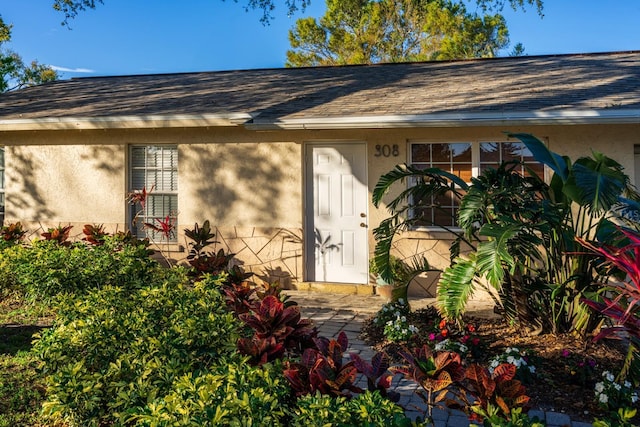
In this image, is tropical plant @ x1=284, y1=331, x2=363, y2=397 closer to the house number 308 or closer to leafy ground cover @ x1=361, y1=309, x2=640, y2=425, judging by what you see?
leafy ground cover @ x1=361, y1=309, x2=640, y2=425

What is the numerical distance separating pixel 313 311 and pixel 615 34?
19.7 metres

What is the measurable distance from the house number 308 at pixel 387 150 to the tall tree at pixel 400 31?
59.3 feet

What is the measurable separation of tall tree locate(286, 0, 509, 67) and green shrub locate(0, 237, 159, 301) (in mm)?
20580

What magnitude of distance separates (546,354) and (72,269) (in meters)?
5.19

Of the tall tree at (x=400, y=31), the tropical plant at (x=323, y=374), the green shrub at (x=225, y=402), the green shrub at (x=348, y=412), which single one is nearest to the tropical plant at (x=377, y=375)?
the tropical plant at (x=323, y=374)

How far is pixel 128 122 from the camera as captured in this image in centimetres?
839

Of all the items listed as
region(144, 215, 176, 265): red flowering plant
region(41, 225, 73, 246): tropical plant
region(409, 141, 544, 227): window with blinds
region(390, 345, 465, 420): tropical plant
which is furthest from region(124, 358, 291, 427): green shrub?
region(41, 225, 73, 246): tropical plant

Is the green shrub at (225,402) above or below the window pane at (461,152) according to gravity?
below

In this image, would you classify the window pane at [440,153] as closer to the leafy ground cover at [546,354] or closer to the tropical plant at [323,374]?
the leafy ground cover at [546,354]

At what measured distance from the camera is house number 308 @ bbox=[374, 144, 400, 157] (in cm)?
795

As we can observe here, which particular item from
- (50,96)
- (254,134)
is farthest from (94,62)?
(254,134)

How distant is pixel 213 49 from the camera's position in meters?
25.4

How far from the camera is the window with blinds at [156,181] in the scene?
356 inches

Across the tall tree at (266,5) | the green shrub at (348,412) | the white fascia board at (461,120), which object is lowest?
the green shrub at (348,412)
